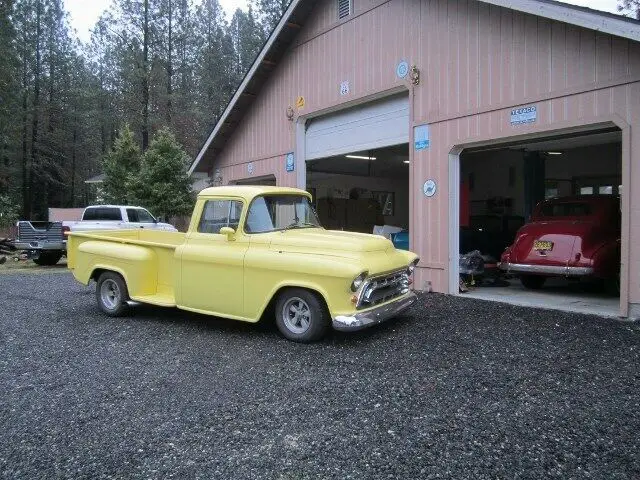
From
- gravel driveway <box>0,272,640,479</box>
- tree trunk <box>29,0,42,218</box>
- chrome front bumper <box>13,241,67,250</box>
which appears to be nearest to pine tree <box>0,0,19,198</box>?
tree trunk <box>29,0,42,218</box>

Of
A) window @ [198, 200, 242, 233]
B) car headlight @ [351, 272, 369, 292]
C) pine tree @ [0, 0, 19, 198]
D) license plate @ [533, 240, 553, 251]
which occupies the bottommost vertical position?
car headlight @ [351, 272, 369, 292]

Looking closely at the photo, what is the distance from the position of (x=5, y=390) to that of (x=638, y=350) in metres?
6.54

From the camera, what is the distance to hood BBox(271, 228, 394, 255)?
6.02 meters

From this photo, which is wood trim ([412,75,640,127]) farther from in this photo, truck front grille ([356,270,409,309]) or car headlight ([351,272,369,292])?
car headlight ([351,272,369,292])

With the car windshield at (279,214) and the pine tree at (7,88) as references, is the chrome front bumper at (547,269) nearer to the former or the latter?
the car windshield at (279,214)

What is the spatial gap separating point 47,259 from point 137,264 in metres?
11.8

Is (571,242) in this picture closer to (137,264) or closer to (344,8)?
(344,8)

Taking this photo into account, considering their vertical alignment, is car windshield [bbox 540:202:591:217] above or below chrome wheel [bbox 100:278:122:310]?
above

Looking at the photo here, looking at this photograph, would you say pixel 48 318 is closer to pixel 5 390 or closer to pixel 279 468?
pixel 5 390

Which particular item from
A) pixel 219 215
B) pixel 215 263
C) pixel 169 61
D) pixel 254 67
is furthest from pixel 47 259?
pixel 169 61

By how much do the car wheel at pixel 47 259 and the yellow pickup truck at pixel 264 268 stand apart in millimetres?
10309

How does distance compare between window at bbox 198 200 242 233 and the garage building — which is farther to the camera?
the garage building

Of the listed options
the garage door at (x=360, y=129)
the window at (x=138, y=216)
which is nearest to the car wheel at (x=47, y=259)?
the window at (x=138, y=216)

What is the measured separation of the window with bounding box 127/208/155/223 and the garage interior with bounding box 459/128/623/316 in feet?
38.8
